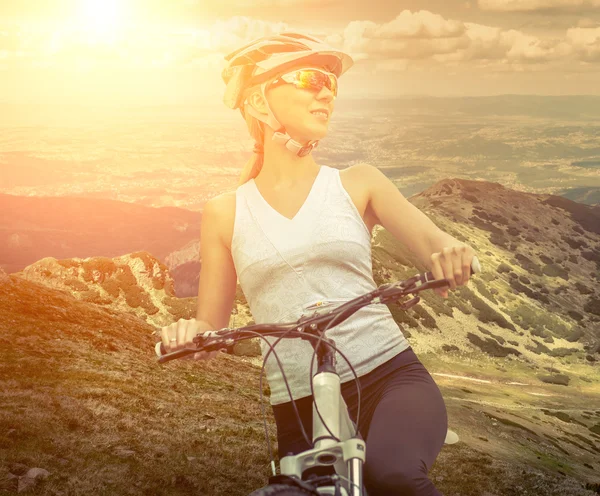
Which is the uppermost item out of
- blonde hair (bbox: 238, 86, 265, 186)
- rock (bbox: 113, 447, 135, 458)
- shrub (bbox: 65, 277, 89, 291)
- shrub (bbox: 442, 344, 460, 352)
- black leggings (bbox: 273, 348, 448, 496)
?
blonde hair (bbox: 238, 86, 265, 186)

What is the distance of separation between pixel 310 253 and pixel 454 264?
3.26 feet

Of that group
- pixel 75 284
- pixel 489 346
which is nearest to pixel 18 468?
pixel 75 284

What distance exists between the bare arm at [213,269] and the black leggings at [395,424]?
911 millimetres

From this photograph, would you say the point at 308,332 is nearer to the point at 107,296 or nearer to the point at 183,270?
the point at 107,296

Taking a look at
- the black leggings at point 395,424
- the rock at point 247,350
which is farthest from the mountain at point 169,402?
the rock at point 247,350

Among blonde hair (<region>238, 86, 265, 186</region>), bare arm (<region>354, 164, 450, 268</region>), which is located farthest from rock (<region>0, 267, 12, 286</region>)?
bare arm (<region>354, 164, 450, 268</region>)

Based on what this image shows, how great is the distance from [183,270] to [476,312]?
90.3 metres

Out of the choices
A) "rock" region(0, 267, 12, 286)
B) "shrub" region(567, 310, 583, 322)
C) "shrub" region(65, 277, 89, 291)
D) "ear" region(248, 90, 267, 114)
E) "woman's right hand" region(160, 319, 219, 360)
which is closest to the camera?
"woman's right hand" region(160, 319, 219, 360)

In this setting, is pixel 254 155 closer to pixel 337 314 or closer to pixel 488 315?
pixel 337 314

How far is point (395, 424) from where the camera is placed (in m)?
3.53

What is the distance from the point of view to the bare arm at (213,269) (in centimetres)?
461

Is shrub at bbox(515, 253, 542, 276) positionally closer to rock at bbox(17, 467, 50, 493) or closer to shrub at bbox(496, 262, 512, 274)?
shrub at bbox(496, 262, 512, 274)

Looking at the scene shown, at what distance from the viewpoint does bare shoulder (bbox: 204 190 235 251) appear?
4559 millimetres

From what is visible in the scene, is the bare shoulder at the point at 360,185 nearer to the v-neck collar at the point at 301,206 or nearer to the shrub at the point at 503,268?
the v-neck collar at the point at 301,206
